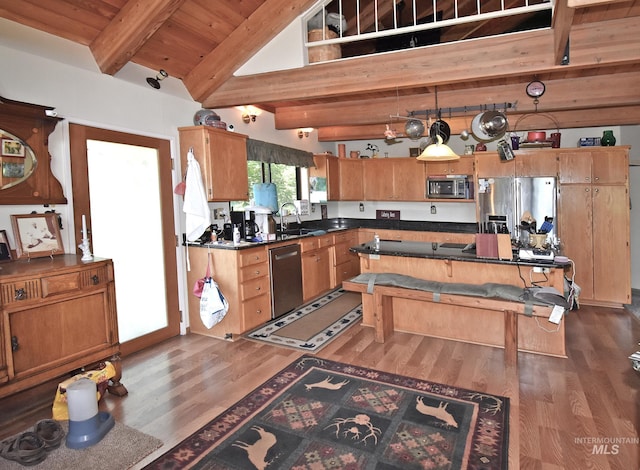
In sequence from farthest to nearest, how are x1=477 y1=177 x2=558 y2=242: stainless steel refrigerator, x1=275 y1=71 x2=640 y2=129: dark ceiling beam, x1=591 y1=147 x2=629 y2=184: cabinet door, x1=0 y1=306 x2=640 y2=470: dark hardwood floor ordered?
x1=477 y1=177 x2=558 y2=242: stainless steel refrigerator → x1=591 y1=147 x2=629 y2=184: cabinet door → x1=275 y1=71 x2=640 y2=129: dark ceiling beam → x1=0 y1=306 x2=640 y2=470: dark hardwood floor

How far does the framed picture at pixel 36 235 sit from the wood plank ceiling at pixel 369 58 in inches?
54.5

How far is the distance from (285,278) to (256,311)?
0.65 metres

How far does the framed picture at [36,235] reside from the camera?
9.23 feet

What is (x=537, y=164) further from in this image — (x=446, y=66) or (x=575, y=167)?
(x=446, y=66)

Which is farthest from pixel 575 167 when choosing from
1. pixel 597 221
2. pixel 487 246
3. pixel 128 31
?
pixel 128 31

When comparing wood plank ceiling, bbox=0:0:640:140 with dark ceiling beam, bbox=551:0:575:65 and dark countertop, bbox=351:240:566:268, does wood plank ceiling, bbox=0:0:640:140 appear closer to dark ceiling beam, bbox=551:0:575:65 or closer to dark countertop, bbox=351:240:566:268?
dark ceiling beam, bbox=551:0:575:65

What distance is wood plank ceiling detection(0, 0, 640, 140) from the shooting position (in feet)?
9.81

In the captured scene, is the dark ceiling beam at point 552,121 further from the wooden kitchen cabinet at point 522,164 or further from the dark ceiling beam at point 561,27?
the dark ceiling beam at point 561,27

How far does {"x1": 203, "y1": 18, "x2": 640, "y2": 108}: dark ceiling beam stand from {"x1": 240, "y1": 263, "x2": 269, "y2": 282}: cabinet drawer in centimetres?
179

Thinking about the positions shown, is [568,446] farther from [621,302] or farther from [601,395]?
[621,302]

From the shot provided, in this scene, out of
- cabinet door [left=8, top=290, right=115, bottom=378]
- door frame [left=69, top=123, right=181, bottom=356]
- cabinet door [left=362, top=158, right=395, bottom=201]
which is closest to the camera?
cabinet door [left=8, top=290, right=115, bottom=378]

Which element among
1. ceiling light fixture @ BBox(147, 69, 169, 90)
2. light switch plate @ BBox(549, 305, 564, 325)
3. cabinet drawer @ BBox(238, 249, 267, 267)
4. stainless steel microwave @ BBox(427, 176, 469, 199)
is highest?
ceiling light fixture @ BBox(147, 69, 169, 90)

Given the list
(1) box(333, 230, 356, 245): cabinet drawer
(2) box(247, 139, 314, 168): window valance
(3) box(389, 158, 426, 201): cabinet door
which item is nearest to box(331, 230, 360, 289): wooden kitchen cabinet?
(1) box(333, 230, 356, 245): cabinet drawer

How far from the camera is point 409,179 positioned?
6.64 m
